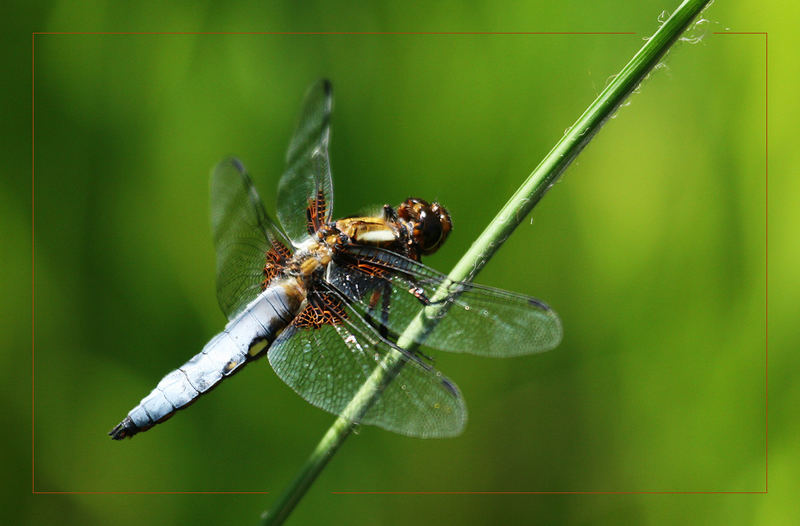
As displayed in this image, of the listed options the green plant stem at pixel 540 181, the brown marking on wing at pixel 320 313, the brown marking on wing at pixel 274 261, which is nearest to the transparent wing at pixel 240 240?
the brown marking on wing at pixel 274 261

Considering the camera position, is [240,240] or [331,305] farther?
[240,240]

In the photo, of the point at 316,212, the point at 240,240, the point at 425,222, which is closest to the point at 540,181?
the point at 425,222

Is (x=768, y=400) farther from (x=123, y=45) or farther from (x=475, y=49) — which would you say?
(x=123, y=45)

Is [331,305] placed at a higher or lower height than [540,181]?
lower

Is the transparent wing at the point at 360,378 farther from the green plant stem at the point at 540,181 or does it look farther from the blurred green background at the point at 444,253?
the blurred green background at the point at 444,253

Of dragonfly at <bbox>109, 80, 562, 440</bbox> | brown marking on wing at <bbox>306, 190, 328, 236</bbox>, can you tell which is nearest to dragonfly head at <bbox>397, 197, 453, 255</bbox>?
dragonfly at <bbox>109, 80, 562, 440</bbox>

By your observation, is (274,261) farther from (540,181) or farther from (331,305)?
(540,181)

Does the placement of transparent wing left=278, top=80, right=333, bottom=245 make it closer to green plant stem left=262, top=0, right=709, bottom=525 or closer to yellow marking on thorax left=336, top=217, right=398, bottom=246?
yellow marking on thorax left=336, top=217, right=398, bottom=246
